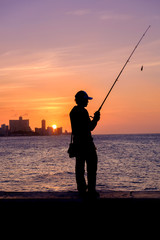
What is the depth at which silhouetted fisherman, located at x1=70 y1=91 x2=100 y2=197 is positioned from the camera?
4.91 meters

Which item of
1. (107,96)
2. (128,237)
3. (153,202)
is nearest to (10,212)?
(128,237)

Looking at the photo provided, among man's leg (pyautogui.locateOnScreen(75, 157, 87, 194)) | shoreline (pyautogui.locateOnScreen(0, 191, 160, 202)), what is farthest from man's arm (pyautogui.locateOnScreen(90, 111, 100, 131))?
shoreline (pyautogui.locateOnScreen(0, 191, 160, 202))

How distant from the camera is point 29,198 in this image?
4.21 m

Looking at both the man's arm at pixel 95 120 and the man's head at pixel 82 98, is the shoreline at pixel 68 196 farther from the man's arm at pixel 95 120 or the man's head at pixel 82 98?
the man's head at pixel 82 98

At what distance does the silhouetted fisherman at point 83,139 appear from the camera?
16.1ft

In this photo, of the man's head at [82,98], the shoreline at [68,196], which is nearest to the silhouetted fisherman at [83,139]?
the man's head at [82,98]

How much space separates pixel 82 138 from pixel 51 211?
136cm

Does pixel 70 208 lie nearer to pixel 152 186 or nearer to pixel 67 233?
pixel 67 233

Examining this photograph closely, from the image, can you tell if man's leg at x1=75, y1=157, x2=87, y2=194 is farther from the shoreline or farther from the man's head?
the man's head

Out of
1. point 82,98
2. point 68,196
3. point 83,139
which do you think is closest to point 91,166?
point 83,139

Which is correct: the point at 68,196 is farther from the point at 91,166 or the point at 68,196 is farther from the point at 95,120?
the point at 95,120

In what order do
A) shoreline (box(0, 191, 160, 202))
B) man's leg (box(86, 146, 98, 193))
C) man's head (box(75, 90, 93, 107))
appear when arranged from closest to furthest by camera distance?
shoreline (box(0, 191, 160, 202)) → man's leg (box(86, 146, 98, 193)) → man's head (box(75, 90, 93, 107))

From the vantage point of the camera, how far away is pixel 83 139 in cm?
501

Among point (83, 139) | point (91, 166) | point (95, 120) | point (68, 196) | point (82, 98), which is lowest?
point (68, 196)
